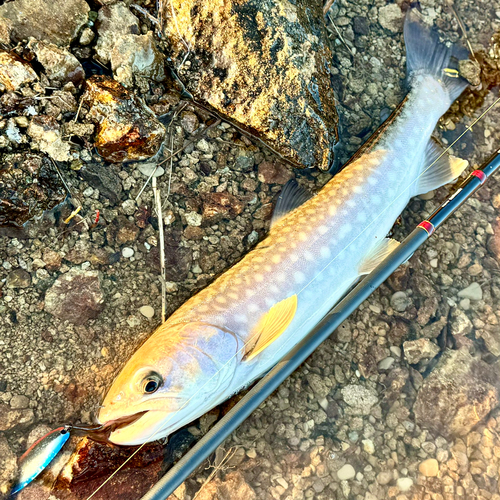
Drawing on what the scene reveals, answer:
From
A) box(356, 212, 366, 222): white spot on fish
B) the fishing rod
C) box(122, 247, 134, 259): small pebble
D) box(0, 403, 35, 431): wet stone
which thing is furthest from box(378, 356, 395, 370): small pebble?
box(0, 403, 35, 431): wet stone

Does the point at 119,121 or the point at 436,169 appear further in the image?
the point at 436,169

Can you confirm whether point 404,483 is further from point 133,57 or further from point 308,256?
point 133,57

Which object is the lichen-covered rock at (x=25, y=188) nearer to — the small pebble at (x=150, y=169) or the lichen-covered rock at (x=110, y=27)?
the small pebble at (x=150, y=169)

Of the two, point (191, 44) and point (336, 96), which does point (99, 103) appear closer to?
point (191, 44)

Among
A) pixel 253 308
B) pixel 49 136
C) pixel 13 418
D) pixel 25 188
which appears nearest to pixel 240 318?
pixel 253 308

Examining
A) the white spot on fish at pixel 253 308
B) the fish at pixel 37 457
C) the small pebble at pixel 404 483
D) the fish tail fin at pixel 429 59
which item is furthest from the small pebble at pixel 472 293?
the fish at pixel 37 457

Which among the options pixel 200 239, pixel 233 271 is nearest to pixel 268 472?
pixel 233 271
